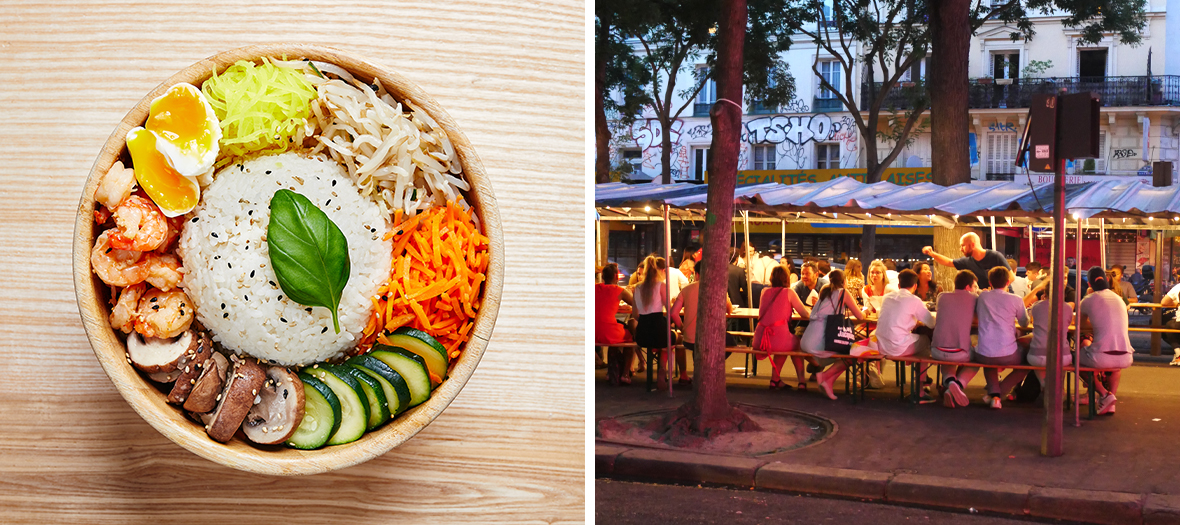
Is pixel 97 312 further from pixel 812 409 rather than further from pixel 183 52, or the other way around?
pixel 812 409

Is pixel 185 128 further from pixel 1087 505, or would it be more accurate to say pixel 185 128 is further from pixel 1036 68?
pixel 1036 68

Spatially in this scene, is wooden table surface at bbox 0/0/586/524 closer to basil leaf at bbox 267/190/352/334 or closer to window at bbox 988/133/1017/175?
basil leaf at bbox 267/190/352/334

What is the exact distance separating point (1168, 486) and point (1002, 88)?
13.6 meters

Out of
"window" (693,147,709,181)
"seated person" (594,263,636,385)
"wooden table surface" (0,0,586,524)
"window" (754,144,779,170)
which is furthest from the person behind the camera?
"window" (693,147,709,181)

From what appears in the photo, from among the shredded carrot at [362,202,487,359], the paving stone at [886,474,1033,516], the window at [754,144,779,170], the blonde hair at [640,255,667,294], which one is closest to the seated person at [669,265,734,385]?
the blonde hair at [640,255,667,294]

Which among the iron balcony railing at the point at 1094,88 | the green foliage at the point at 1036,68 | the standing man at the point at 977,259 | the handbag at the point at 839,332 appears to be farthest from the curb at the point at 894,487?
the green foliage at the point at 1036,68

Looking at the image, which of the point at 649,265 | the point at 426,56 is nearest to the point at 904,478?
the point at 649,265

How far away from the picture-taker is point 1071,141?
4625mm

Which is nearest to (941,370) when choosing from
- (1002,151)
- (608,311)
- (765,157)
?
(608,311)

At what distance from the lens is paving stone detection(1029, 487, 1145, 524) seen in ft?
13.5

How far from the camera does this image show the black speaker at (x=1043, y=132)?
15.4 feet

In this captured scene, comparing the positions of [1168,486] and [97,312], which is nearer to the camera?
[97,312]

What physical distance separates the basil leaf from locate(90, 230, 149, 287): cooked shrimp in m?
0.16

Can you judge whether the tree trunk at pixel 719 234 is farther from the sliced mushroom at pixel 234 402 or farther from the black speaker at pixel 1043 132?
the sliced mushroom at pixel 234 402
